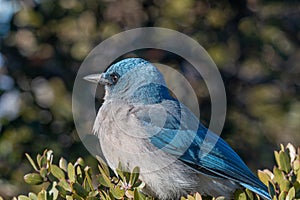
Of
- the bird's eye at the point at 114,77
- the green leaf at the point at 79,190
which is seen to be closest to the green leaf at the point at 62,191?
the green leaf at the point at 79,190

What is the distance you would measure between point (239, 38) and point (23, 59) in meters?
1.88

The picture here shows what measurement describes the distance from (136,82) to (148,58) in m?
1.37

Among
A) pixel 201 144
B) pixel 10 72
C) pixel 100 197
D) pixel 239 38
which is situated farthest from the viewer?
pixel 239 38

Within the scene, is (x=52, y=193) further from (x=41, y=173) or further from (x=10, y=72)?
(x=10, y=72)

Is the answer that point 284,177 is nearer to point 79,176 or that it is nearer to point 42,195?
point 79,176

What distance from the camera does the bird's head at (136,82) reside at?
466 centimetres

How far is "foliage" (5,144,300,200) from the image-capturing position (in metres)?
3.51

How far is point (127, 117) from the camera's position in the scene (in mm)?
4508

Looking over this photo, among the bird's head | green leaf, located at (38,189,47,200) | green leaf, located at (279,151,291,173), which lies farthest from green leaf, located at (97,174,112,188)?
the bird's head

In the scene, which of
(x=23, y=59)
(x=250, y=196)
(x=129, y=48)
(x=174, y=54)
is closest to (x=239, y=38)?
(x=174, y=54)

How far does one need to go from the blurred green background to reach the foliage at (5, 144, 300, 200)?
1.87 meters

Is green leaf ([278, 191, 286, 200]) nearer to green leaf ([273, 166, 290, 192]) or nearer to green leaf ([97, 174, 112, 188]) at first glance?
green leaf ([273, 166, 290, 192])

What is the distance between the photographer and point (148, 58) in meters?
6.07

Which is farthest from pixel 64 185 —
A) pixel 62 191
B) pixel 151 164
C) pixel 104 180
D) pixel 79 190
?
pixel 151 164
